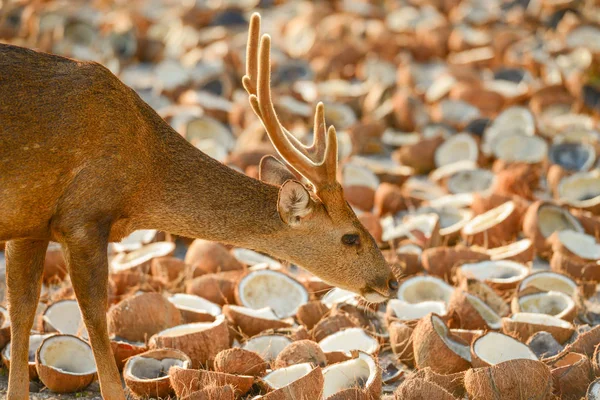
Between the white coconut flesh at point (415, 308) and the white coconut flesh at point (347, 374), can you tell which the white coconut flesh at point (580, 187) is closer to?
the white coconut flesh at point (415, 308)

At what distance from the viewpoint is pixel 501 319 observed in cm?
598

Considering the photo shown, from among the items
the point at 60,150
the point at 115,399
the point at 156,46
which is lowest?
the point at 115,399

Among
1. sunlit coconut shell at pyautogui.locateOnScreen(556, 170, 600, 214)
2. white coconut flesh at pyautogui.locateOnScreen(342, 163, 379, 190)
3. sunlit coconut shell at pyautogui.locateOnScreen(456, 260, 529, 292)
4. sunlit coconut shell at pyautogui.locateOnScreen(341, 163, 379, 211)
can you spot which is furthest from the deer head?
sunlit coconut shell at pyautogui.locateOnScreen(556, 170, 600, 214)

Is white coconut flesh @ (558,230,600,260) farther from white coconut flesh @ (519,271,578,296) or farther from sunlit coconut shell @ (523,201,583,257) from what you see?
white coconut flesh @ (519,271,578,296)

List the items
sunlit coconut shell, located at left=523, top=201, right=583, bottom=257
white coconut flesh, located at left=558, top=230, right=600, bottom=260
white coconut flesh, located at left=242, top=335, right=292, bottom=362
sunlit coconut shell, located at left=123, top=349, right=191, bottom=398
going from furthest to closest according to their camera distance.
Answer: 1. sunlit coconut shell, located at left=523, top=201, right=583, bottom=257
2. white coconut flesh, located at left=558, top=230, right=600, bottom=260
3. white coconut flesh, located at left=242, top=335, right=292, bottom=362
4. sunlit coconut shell, located at left=123, top=349, right=191, bottom=398

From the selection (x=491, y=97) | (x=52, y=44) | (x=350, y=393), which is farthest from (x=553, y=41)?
(x=350, y=393)

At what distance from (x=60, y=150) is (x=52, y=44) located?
8554 millimetres

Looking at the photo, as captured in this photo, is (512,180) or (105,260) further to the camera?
(512,180)

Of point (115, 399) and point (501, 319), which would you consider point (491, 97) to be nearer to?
point (501, 319)

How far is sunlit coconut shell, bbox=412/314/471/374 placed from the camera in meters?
5.30

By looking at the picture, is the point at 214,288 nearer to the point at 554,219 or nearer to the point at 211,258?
the point at 211,258

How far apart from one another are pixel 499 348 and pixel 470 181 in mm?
3644

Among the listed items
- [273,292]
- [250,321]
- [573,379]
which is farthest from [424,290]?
[573,379]

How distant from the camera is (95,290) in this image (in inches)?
185
